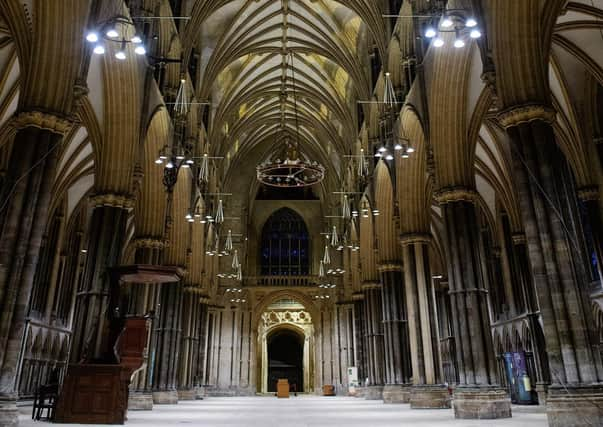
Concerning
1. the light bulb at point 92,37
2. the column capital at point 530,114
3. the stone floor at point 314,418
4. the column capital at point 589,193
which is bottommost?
the stone floor at point 314,418

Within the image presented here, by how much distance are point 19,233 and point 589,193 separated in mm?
16538

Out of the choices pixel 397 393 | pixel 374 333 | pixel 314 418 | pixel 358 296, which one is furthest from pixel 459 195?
pixel 358 296

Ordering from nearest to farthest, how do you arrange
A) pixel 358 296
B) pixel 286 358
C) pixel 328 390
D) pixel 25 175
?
pixel 25 175, pixel 358 296, pixel 328 390, pixel 286 358

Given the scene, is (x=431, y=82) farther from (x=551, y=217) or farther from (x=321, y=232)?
(x=321, y=232)

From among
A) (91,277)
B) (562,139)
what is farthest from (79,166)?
(562,139)

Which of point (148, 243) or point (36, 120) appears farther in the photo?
point (148, 243)

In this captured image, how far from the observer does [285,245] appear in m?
39.5

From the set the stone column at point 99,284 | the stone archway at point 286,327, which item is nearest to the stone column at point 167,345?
the stone column at point 99,284

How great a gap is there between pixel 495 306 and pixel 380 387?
24.9 ft

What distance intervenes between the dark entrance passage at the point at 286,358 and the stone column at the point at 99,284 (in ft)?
99.0

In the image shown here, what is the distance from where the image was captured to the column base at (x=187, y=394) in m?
23.8

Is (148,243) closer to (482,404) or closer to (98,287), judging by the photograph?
(98,287)

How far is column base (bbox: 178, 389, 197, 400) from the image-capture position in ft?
78.1

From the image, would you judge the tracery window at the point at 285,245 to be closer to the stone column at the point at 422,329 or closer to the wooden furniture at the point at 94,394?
the stone column at the point at 422,329
